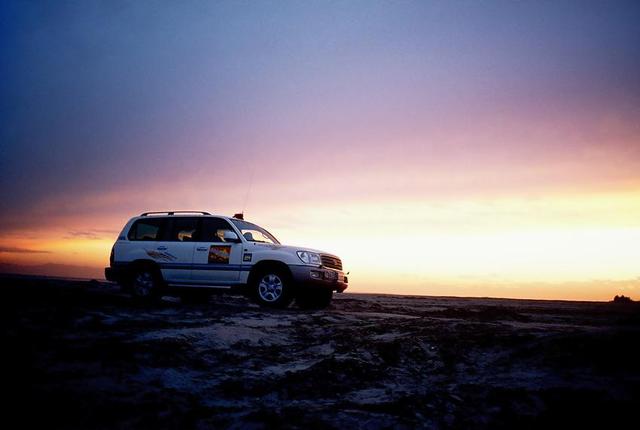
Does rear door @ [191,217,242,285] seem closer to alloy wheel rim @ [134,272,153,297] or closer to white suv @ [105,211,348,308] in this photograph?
white suv @ [105,211,348,308]

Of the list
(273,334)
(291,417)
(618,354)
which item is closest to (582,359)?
(618,354)

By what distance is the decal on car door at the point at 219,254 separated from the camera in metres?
9.67

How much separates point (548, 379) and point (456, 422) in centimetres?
115

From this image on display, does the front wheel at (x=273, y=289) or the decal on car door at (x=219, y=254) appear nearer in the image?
the front wheel at (x=273, y=289)

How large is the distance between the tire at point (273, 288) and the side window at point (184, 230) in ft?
6.48

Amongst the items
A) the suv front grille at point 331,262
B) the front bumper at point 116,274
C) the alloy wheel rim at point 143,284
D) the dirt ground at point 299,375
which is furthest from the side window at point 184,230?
the dirt ground at point 299,375

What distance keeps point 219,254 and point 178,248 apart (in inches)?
42.5

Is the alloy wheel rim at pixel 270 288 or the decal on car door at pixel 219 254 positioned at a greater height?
the decal on car door at pixel 219 254

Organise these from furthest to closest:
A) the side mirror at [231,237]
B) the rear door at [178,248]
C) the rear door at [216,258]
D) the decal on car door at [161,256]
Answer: the decal on car door at [161,256] → the rear door at [178,248] → the side mirror at [231,237] → the rear door at [216,258]

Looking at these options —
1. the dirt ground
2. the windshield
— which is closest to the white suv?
the windshield

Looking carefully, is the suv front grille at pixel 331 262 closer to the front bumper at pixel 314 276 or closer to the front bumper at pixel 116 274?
the front bumper at pixel 314 276

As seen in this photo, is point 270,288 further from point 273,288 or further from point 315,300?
point 315,300

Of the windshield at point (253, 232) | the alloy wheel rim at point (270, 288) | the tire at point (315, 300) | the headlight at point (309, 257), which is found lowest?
the tire at point (315, 300)

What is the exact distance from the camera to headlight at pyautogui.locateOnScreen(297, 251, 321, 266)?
932 centimetres
